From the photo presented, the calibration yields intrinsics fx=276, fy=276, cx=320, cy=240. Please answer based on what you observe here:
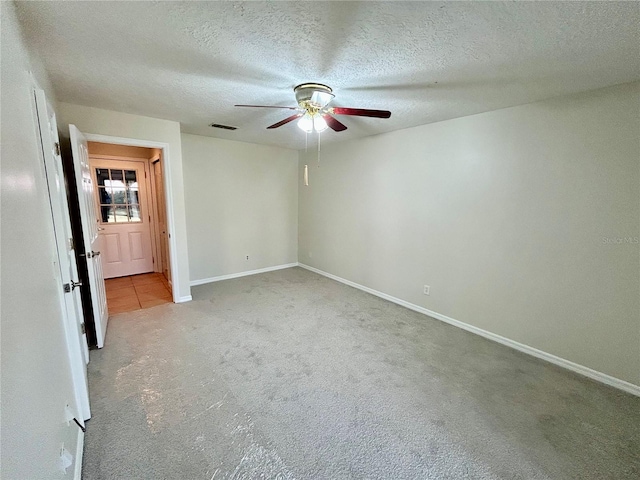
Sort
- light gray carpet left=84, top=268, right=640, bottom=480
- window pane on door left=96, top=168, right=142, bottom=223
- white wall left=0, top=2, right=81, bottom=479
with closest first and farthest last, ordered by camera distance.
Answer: white wall left=0, top=2, right=81, bottom=479 → light gray carpet left=84, top=268, right=640, bottom=480 → window pane on door left=96, top=168, right=142, bottom=223

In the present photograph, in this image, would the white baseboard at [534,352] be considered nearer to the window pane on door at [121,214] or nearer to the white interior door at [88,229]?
the white interior door at [88,229]

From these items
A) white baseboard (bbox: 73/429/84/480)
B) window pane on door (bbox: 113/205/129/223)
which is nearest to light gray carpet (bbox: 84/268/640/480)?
white baseboard (bbox: 73/429/84/480)

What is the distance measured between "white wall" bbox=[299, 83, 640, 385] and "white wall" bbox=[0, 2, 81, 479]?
11.1ft

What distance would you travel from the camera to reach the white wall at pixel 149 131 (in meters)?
2.81

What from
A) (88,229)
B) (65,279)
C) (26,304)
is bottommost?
(65,279)

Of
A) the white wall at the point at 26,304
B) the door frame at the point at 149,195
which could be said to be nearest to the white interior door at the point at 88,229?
the white wall at the point at 26,304

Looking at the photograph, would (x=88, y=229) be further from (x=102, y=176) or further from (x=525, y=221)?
(x=525, y=221)

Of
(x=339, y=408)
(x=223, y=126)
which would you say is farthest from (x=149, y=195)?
(x=339, y=408)

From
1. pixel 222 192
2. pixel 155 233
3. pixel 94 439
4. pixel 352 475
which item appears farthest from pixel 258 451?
pixel 155 233

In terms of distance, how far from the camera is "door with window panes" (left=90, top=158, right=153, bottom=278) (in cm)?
447

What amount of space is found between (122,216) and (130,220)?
13 cm

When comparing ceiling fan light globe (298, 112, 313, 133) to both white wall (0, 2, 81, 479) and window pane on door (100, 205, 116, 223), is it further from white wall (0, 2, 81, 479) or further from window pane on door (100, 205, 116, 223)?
window pane on door (100, 205, 116, 223)

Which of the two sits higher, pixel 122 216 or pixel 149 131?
pixel 149 131

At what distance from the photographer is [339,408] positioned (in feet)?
6.44
